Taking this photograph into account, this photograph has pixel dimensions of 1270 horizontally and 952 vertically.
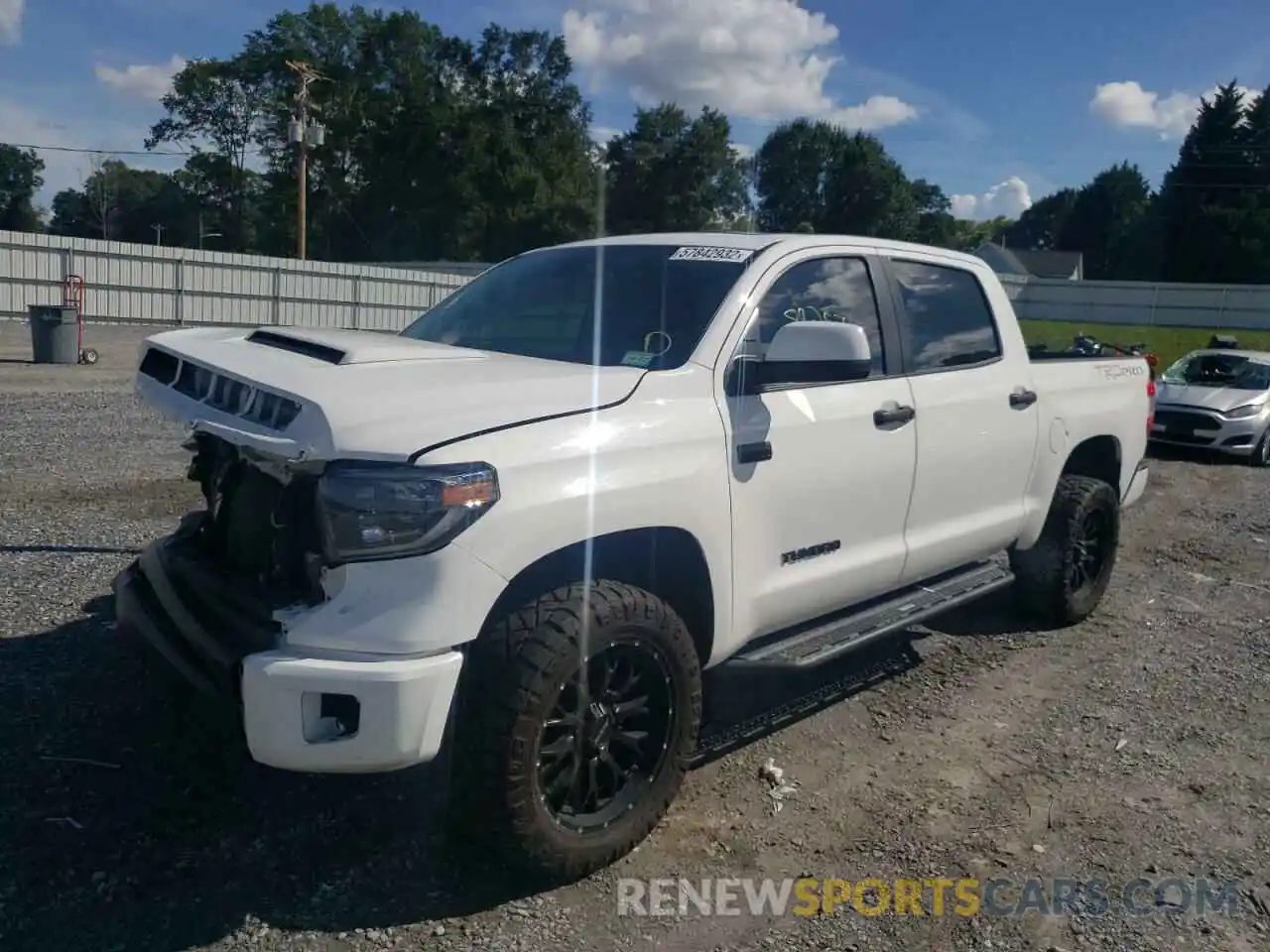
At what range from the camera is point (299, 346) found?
3.53 meters

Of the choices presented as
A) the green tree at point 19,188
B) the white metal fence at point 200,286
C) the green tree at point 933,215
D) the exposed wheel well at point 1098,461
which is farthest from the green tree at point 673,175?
the exposed wheel well at point 1098,461

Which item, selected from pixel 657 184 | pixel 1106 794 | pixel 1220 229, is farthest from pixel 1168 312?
pixel 1106 794

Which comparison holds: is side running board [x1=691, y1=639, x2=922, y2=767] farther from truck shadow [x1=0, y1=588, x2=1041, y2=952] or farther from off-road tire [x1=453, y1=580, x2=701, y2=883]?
off-road tire [x1=453, y1=580, x2=701, y2=883]

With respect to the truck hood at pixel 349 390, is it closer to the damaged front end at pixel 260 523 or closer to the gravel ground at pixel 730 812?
the damaged front end at pixel 260 523

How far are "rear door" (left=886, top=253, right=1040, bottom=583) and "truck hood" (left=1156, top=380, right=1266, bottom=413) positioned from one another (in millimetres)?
9525

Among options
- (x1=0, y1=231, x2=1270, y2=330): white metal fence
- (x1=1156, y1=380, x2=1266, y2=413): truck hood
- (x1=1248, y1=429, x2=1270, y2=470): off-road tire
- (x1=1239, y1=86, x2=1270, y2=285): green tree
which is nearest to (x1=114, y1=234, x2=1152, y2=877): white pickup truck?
(x1=1156, y1=380, x2=1266, y2=413): truck hood

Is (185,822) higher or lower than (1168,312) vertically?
lower

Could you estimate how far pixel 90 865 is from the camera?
3.12 metres

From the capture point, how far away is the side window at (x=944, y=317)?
4.65 meters

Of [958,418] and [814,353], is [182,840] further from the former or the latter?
[958,418]

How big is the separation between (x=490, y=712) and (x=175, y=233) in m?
81.3

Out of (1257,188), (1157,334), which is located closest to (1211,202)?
(1257,188)

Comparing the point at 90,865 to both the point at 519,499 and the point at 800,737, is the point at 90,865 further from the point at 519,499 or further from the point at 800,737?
the point at 800,737

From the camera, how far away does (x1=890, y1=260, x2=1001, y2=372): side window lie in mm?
4648
